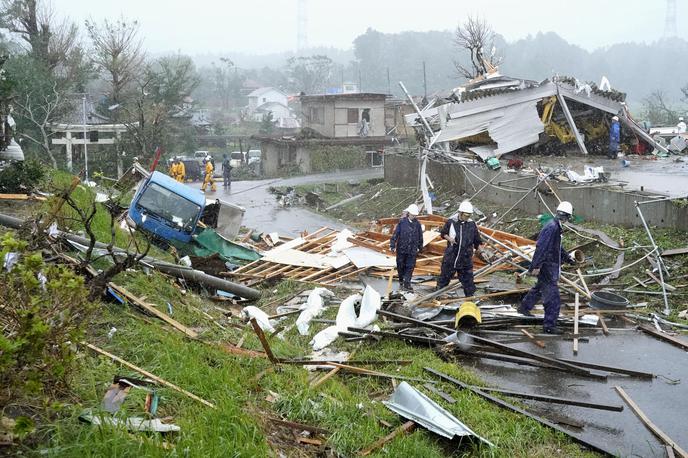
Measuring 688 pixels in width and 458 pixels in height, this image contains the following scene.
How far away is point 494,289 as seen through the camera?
36.3 feet

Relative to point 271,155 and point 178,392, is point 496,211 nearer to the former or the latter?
point 178,392

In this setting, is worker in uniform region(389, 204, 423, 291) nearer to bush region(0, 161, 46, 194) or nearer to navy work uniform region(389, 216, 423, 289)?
navy work uniform region(389, 216, 423, 289)

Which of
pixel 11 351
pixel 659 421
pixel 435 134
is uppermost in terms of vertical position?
pixel 435 134

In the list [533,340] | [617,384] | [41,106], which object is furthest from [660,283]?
[41,106]

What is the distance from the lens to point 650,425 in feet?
19.3

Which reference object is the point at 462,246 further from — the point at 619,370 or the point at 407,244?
the point at 619,370

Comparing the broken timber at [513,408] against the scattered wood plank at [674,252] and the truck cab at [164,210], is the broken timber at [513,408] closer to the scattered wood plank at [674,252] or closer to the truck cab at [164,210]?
the scattered wood plank at [674,252]

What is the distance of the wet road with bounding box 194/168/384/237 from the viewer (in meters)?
23.4

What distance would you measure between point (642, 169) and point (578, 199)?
5188 millimetres

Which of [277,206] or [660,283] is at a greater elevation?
[660,283]

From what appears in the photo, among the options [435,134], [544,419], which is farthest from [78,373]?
[435,134]

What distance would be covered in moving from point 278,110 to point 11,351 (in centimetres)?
8364

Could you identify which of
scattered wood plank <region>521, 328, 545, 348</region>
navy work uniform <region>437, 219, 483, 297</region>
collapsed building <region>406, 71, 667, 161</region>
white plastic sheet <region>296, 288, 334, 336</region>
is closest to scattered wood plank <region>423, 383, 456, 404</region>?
scattered wood plank <region>521, 328, 545, 348</region>

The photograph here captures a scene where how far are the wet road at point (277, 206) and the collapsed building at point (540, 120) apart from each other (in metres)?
5.74
